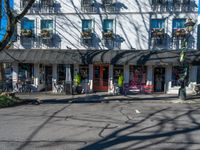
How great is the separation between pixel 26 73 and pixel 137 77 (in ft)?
31.7

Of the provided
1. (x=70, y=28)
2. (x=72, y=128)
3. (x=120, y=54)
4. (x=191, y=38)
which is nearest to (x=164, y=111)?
(x=72, y=128)

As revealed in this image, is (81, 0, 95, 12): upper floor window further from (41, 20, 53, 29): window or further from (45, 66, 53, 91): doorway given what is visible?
(45, 66, 53, 91): doorway

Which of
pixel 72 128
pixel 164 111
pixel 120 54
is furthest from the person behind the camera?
pixel 120 54

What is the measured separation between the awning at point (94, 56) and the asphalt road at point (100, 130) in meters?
7.86

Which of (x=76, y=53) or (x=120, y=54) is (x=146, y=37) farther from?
(x=76, y=53)

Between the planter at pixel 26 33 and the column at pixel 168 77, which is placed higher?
the planter at pixel 26 33

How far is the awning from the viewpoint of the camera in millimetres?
20734

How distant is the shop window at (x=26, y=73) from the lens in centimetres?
2364

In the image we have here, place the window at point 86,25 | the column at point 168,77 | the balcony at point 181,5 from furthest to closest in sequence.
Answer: the window at point 86,25 < the column at point 168,77 < the balcony at point 181,5

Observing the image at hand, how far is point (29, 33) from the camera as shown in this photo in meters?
22.7

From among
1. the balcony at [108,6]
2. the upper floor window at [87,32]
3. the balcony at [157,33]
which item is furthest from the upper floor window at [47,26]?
the balcony at [157,33]

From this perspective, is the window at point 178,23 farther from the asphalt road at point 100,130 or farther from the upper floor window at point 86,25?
the asphalt road at point 100,130

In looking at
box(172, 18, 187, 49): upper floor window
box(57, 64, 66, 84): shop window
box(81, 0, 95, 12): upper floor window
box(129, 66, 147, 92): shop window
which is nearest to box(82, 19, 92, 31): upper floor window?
box(81, 0, 95, 12): upper floor window

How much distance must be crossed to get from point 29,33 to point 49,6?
2.85m
